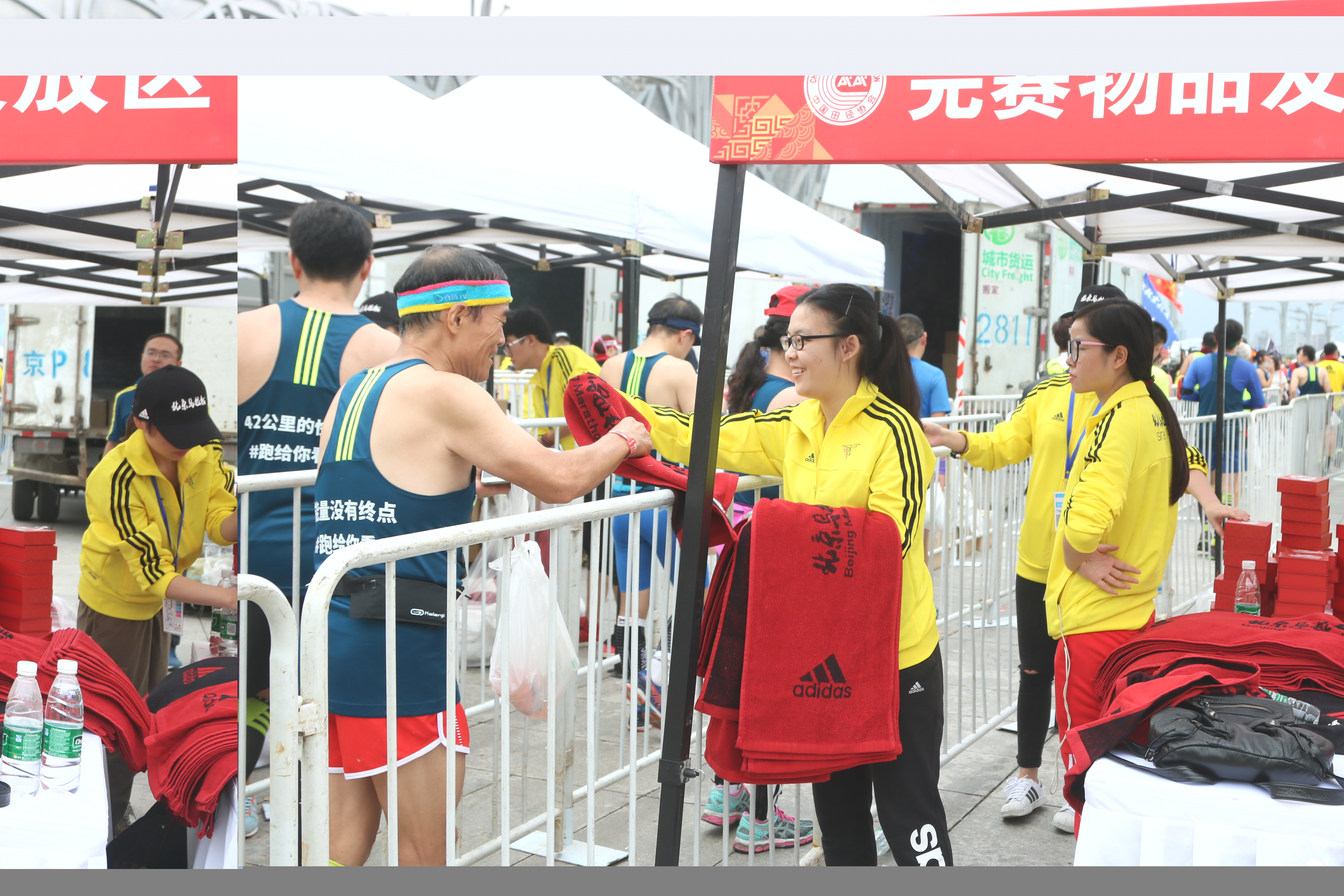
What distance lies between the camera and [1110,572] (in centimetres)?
324

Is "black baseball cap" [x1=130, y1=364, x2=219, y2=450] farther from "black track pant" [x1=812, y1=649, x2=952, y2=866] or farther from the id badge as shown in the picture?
"black track pant" [x1=812, y1=649, x2=952, y2=866]

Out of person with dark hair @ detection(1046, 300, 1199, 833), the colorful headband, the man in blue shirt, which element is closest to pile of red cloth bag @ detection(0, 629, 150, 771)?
the colorful headband

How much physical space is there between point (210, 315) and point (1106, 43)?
6.32ft

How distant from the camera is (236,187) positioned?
2471 mm

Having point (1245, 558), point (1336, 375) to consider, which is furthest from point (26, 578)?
point (1336, 375)

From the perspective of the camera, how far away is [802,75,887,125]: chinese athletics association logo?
87.1 inches

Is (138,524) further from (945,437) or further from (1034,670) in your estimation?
(1034,670)

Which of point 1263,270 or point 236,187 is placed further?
point 1263,270

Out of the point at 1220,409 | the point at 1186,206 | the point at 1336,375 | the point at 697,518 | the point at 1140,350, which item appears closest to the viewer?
the point at 697,518

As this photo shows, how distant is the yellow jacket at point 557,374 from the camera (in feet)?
21.9

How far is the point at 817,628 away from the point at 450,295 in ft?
3.80

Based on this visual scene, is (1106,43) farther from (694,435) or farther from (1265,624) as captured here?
(1265,624)

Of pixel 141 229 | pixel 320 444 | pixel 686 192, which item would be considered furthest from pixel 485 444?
pixel 686 192

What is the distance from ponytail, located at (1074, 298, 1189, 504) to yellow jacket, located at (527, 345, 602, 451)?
12.0 ft
